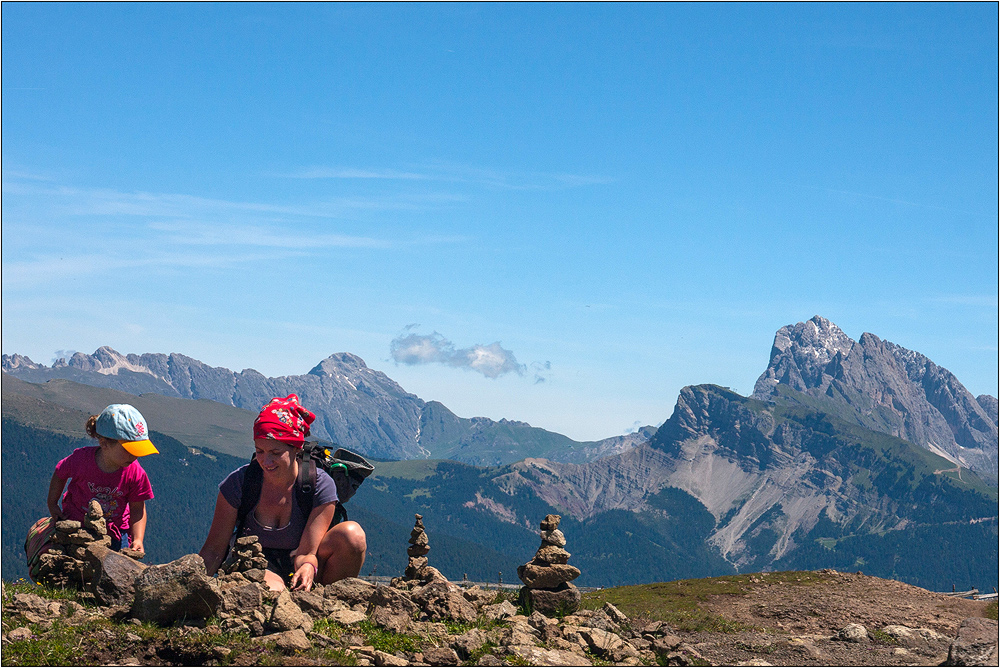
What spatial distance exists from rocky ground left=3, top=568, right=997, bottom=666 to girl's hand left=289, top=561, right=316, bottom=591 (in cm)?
21

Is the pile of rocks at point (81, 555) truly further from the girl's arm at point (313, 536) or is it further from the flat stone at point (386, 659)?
the flat stone at point (386, 659)

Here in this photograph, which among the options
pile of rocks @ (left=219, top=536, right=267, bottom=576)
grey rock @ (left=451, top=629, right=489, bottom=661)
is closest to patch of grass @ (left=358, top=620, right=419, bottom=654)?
grey rock @ (left=451, top=629, right=489, bottom=661)

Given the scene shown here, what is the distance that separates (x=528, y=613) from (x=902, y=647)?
309 inches

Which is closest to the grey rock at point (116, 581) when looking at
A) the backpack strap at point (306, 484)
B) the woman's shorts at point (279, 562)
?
the woman's shorts at point (279, 562)

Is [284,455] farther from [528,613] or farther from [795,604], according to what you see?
[795,604]

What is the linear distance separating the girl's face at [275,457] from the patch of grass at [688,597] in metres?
8.01

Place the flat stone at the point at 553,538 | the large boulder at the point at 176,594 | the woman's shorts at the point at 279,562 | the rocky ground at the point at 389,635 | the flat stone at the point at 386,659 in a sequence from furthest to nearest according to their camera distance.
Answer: the flat stone at the point at 553,538 → the woman's shorts at the point at 279,562 → the large boulder at the point at 176,594 → the flat stone at the point at 386,659 → the rocky ground at the point at 389,635

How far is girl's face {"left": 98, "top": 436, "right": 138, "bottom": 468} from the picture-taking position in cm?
1555

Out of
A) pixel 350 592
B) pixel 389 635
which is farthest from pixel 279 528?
pixel 389 635

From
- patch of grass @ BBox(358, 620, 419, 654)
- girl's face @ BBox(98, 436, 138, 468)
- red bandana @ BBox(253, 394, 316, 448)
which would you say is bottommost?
patch of grass @ BBox(358, 620, 419, 654)

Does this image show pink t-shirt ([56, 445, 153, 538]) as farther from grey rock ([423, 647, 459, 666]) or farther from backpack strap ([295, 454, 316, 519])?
grey rock ([423, 647, 459, 666])

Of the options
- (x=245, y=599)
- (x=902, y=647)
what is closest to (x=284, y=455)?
(x=245, y=599)

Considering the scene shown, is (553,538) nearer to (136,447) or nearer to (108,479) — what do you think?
(136,447)

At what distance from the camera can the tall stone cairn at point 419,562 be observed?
17.9 m
